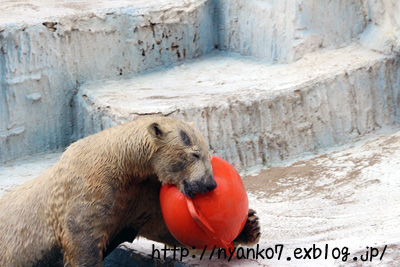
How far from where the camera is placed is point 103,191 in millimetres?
4027

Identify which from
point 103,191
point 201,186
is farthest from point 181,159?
point 103,191

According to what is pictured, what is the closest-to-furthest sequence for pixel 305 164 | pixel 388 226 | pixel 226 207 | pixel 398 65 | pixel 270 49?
pixel 226 207 → pixel 388 226 → pixel 305 164 → pixel 398 65 → pixel 270 49

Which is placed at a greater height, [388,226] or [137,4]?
[137,4]

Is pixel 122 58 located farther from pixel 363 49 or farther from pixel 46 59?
pixel 363 49

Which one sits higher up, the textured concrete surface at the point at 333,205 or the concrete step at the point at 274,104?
the concrete step at the point at 274,104

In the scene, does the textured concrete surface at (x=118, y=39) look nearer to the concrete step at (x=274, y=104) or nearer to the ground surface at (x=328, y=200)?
the concrete step at (x=274, y=104)

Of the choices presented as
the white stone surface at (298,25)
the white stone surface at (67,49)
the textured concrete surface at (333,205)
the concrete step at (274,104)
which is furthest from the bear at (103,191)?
the white stone surface at (298,25)

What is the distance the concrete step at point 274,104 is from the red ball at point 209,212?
2.22 metres

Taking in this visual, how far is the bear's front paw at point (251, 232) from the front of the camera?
4.32 meters

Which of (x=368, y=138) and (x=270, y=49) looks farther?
(x=270, y=49)

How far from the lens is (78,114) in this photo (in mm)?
7086

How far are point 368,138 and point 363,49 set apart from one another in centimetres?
93

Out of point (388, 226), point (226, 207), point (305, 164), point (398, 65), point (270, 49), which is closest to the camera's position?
point (226, 207)

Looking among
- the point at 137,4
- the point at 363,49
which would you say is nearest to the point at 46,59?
the point at 137,4
